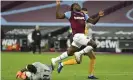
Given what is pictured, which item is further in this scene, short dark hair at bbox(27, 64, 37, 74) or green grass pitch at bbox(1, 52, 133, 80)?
green grass pitch at bbox(1, 52, 133, 80)

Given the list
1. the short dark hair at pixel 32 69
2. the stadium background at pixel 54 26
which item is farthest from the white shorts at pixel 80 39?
the stadium background at pixel 54 26

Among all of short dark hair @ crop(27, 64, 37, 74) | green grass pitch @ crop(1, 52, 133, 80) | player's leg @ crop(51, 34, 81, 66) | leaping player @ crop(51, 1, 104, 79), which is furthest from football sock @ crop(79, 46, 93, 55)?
short dark hair @ crop(27, 64, 37, 74)

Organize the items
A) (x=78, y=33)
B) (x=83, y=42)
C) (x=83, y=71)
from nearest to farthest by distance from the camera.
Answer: (x=83, y=42) → (x=78, y=33) → (x=83, y=71)

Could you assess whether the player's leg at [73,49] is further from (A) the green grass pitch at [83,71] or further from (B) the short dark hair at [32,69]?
(B) the short dark hair at [32,69]

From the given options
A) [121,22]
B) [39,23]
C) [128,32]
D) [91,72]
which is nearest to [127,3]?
[121,22]

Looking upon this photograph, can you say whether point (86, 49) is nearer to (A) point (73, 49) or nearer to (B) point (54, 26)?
(A) point (73, 49)

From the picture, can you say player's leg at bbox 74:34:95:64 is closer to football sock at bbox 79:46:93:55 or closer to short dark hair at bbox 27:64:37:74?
football sock at bbox 79:46:93:55

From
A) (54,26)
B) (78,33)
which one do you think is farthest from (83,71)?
(54,26)

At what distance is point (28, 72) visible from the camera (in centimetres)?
1045

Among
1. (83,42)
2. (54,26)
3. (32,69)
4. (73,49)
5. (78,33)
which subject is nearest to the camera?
(32,69)

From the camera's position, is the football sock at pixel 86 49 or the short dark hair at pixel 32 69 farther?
the football sock at pixel 86 49

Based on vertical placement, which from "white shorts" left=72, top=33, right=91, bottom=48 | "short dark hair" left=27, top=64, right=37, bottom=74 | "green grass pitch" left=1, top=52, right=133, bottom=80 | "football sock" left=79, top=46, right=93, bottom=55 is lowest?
"green grass pitch" left=1, top=52, right=133, bottom=80

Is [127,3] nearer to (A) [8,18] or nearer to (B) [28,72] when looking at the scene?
(A) [8,18]

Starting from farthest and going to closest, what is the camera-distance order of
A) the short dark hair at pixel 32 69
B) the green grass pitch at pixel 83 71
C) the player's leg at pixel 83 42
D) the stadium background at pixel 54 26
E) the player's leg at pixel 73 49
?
the stadium background at pixel 54 26 → the green grass pitch at pixel 83 71 → the player's leg at pixel 73 49 → the player's leg at pixel 83 42 → the short dark hair at pixel 32 69
